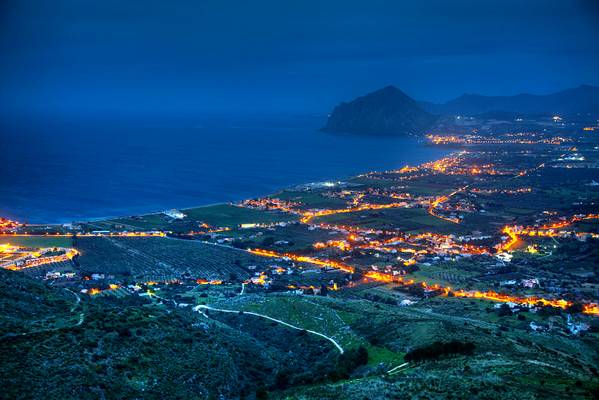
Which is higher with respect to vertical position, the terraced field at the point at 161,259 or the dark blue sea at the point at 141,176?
the dark blue sea at the point at 141,176

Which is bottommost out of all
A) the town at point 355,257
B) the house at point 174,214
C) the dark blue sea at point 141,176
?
the town at point 355,257

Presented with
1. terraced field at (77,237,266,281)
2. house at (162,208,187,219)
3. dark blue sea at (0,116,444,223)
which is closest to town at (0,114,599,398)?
terraced field at (77,237,266,281)

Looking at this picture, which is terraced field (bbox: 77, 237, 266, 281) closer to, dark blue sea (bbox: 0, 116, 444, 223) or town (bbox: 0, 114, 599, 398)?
town (bbox: 0, 114, 599, 398)

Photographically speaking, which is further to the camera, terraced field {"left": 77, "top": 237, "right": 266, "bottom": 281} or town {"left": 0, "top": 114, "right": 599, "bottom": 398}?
terraced field {"left": 77, "top": 237, "right": 266, "bottom": 281}

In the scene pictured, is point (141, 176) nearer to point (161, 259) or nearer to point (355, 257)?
point (161, 259)

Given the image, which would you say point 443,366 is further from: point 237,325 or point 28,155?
point 28,155

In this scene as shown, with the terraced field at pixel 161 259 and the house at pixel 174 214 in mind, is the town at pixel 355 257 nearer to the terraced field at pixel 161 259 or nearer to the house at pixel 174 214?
the terraced field at pixel 161 259

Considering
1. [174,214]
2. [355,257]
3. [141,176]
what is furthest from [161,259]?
[141,176]

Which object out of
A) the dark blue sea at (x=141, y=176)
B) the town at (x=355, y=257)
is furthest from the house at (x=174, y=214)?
the dark blue sea at (x=141, y=176)
